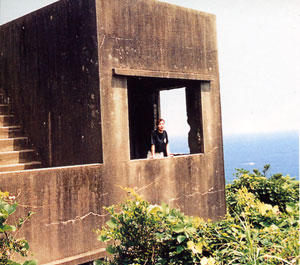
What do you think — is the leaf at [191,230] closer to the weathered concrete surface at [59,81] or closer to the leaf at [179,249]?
the leaf at [179,249]

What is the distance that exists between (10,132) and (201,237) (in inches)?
162

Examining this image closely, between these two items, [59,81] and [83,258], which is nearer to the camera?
[83,258]

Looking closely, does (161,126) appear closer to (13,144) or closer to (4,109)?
(13,144)

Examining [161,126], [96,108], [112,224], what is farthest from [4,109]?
[112,224]

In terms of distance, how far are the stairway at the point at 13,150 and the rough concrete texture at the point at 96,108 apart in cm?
20

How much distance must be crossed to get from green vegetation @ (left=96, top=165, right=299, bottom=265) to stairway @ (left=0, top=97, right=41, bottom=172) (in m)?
2.41

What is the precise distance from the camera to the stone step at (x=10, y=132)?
7.39 metres

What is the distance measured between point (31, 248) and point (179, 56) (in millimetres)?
3776

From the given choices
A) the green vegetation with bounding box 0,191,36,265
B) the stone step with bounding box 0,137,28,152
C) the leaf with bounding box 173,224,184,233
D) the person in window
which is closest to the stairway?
the stone step with bounding box 0,137,28,152

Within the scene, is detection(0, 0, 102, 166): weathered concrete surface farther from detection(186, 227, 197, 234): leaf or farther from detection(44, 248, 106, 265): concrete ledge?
detection(186, 227, 197, 234): leaf

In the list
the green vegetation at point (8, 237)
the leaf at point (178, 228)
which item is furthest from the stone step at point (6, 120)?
the leaf at point (178, 228)

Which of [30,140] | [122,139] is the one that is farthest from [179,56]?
[30,140]

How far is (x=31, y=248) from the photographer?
17.3 ft

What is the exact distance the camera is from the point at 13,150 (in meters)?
7.22
